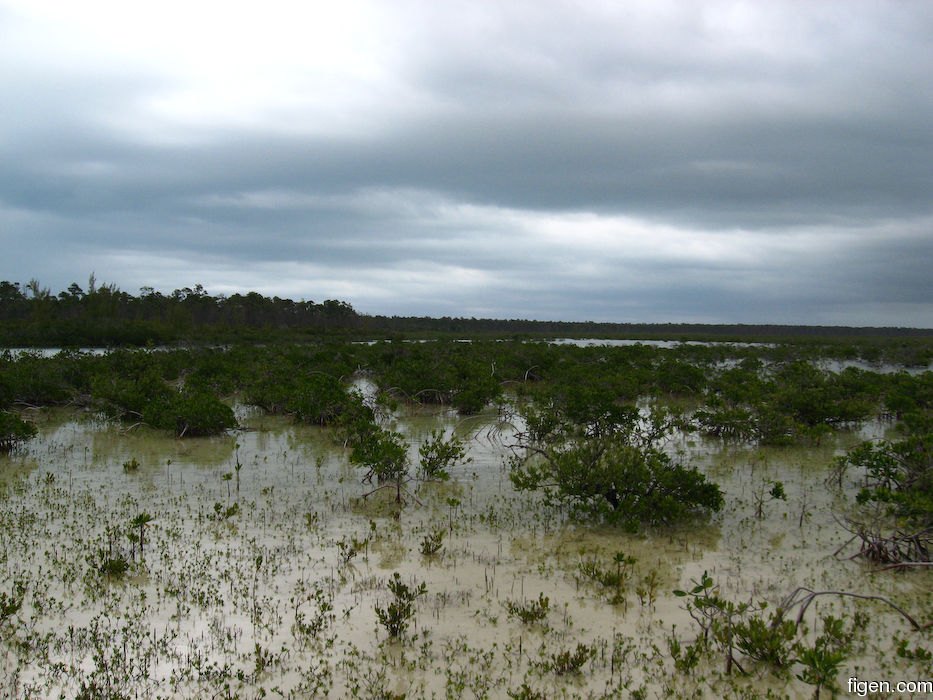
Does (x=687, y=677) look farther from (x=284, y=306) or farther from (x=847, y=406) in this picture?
(x=284, y=306)

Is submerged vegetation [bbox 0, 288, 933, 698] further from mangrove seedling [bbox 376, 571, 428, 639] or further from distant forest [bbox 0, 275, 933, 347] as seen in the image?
distant forest [bbox 0, 275, 933, 347]

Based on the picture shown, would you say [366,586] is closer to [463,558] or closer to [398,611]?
[398,611]

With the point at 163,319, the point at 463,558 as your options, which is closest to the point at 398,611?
the point at 463,558

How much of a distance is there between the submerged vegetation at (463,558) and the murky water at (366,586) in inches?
1.1

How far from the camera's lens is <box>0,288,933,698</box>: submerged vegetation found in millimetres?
4207

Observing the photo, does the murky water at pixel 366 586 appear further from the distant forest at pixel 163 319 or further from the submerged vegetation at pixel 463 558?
the distant forest at pixel 163 319

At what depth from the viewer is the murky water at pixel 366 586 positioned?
13.6ft

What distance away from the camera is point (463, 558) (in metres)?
6.27

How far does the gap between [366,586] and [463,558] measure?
44.8 inches

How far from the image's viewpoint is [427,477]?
964 cm

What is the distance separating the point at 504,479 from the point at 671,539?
3.31 m

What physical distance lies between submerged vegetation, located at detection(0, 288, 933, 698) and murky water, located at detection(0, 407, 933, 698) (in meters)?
0.03

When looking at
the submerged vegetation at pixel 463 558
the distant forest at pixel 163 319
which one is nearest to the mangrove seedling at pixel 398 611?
the submerged vegetation at pixel 463 558

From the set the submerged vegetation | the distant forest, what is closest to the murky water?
the submerged vegetation
